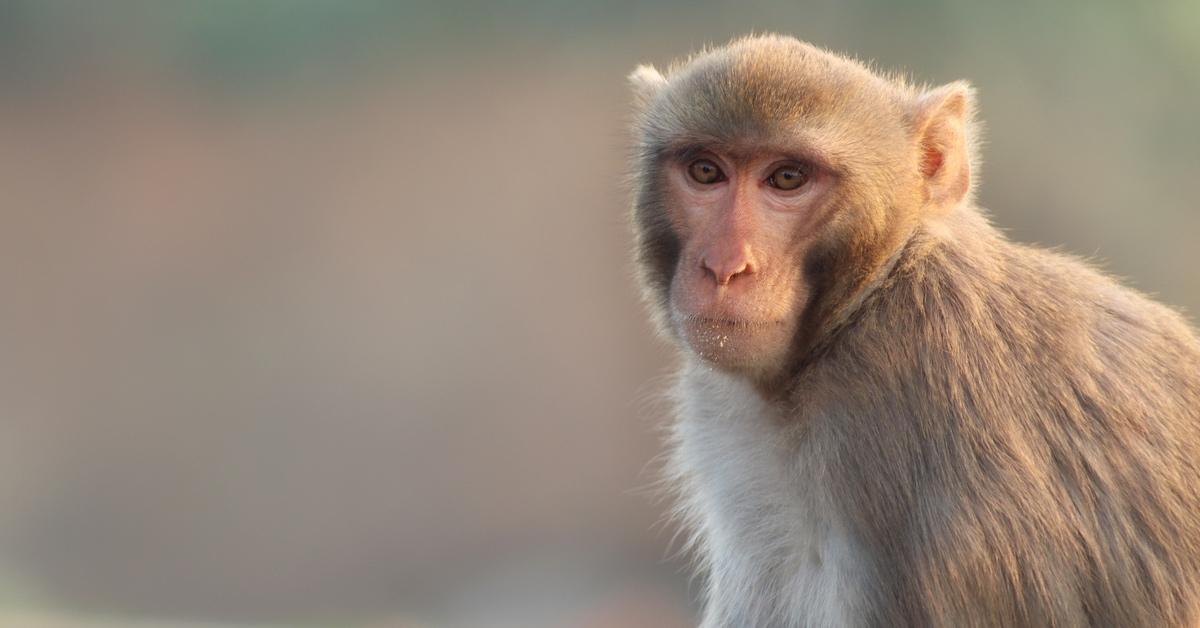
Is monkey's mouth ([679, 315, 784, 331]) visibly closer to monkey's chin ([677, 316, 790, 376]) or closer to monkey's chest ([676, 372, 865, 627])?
monkey's chin ([677, 316, 790, 376])

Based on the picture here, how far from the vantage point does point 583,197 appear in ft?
24.4

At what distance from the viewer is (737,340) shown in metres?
3.70

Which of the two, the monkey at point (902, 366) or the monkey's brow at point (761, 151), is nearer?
the monkey at point (902, 366)

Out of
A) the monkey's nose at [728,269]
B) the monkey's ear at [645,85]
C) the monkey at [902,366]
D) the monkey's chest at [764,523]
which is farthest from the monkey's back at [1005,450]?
the monkey's ear at [645,85]

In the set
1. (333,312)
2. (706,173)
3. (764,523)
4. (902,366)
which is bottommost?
(333,312)

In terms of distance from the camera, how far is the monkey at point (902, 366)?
3.53 m

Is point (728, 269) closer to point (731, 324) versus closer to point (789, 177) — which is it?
point (731, 324)

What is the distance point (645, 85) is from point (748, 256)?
1.03 metres

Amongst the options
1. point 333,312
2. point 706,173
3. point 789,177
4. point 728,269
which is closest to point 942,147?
point 789,177

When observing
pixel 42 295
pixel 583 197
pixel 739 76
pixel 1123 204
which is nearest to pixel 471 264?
pixel 583 197

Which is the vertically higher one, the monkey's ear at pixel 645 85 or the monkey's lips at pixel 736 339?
the monkey's ear at pixel 645 85

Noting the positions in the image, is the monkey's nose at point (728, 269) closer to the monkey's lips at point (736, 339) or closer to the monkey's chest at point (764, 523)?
the monkey's lips at point (736, 339)

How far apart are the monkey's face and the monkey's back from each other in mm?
200

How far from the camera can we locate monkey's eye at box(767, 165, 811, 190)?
12.5ft
